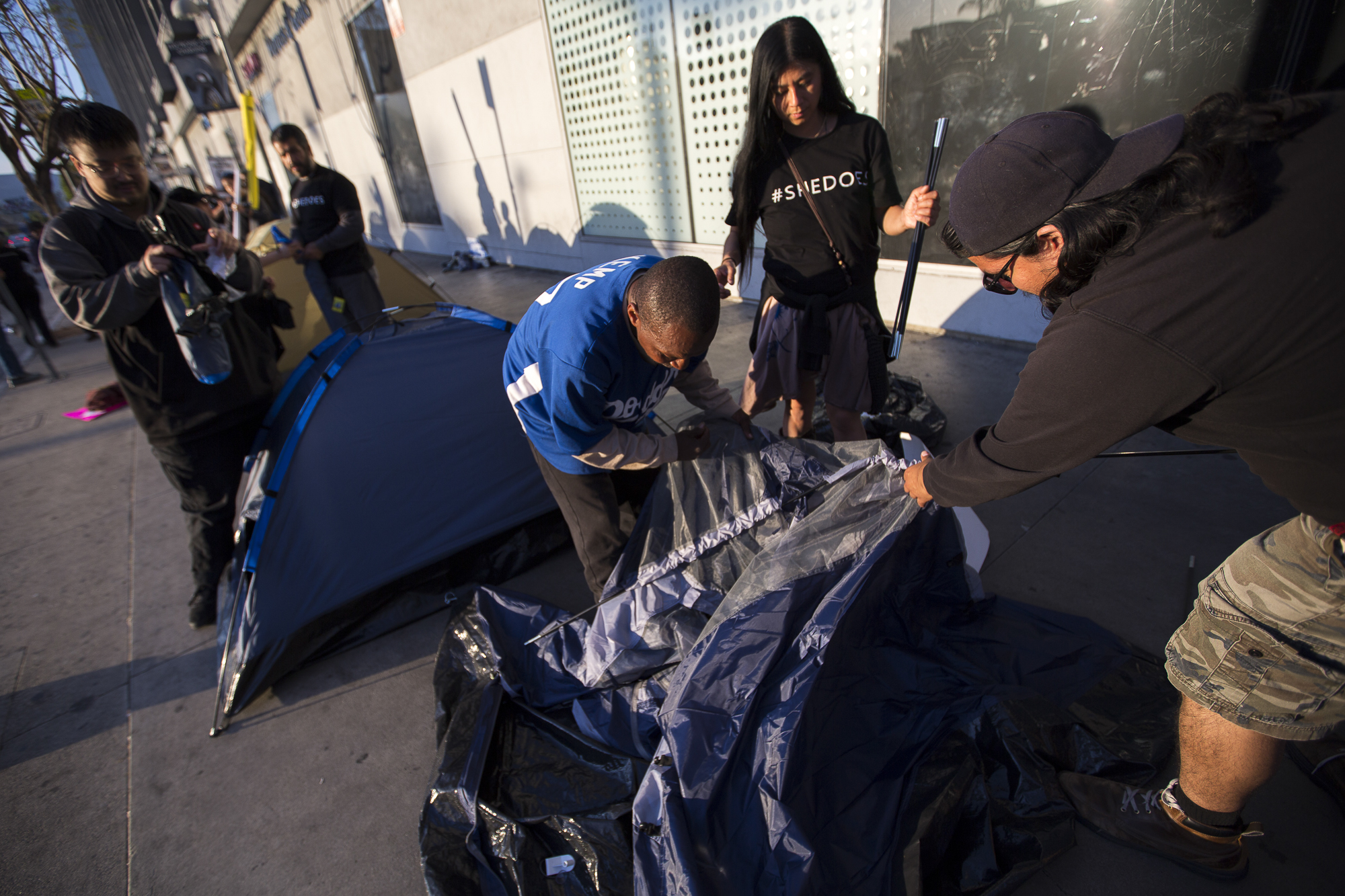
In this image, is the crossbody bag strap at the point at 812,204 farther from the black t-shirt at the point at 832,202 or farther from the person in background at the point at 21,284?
the person in background at the point at 21,284

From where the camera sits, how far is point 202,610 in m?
2.48

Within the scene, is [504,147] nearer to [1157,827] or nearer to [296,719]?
[296,719]

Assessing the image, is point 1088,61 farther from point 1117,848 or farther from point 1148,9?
point 1117,848

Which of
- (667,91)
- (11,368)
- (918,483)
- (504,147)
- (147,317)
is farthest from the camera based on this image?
(504,147)

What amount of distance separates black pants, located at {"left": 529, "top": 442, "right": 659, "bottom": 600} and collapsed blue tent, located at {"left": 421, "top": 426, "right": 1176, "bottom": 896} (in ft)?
0.50

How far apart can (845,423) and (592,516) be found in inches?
44.0

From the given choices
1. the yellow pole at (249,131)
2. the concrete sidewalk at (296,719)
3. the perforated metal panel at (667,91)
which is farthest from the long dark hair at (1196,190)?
the yellow pole at (249,131)

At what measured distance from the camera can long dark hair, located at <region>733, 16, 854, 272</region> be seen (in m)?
1.93

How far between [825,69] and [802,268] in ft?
2.17

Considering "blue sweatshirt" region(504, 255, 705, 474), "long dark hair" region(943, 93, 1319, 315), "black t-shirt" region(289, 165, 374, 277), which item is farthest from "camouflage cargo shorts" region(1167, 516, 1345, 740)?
"black t-shirt" region(289, 165, 374, 277)

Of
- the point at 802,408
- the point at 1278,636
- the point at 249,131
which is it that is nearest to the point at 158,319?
the point at 802,408

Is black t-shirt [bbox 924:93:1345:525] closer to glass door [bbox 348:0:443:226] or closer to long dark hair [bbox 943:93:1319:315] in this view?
long dark hair [bbox 943:93:1319:315]

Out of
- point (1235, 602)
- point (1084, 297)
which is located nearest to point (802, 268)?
point (1084, 297)

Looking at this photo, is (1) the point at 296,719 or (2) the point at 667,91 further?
(2) the point at 667,91
